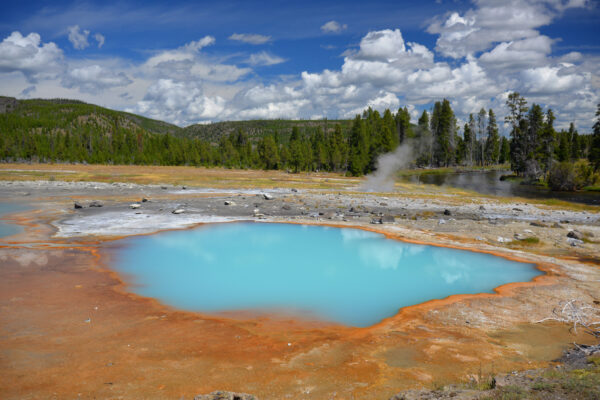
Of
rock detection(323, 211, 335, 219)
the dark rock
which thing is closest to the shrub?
the dark rock

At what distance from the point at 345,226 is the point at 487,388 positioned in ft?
56.7

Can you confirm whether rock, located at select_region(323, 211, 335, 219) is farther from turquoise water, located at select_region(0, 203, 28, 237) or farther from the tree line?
the tree line

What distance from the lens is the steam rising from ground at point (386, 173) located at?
4924 cm

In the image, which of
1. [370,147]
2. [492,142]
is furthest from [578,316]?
[492,142]

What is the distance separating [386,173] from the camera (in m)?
58.8

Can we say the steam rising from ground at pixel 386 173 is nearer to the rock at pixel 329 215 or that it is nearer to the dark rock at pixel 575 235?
the rock at pixel 329 215

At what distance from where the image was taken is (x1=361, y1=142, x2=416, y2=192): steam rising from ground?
162 ft

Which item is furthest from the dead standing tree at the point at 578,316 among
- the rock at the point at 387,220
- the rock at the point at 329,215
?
the rock at the point at 329,215

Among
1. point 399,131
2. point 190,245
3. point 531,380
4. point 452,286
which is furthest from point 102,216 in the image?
point 399,131

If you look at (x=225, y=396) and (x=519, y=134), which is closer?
(x=225, y=396)

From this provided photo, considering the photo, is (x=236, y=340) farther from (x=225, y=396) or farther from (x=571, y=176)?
(x=571, y=176)

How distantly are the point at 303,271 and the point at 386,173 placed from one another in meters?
45.9

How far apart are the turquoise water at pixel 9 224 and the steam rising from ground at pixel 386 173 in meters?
34.6

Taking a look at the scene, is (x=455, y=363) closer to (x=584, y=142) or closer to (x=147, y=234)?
(x=147, y=234)
